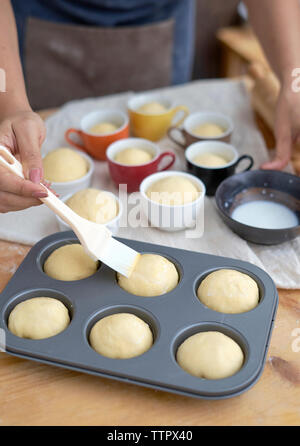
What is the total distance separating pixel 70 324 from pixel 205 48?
281 cm

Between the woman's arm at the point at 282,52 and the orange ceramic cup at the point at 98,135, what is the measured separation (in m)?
0.50

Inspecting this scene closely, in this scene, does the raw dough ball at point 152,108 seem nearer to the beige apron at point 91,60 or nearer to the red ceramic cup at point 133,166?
the red ceramic cup at point 133,166

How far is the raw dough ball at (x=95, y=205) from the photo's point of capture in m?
1.18

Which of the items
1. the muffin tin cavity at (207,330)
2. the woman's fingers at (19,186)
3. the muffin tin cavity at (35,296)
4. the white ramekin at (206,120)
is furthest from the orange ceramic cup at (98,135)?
the muffin tin cavity at (207,330)

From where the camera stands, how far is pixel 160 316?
3.05 feet

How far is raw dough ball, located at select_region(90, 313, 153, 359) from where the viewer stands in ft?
2.87

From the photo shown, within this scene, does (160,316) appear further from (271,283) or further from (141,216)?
(141,216)

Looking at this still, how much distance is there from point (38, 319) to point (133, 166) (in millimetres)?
596

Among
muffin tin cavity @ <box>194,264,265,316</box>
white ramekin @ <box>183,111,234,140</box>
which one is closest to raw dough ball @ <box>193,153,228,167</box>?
white ramekin @ <box>183,111,234,140</box>

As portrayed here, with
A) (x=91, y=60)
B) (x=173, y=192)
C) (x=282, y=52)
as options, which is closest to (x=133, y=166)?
(x=173, y=192)

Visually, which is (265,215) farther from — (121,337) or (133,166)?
(121,337)

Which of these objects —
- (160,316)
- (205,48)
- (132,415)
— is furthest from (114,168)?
(205,48)

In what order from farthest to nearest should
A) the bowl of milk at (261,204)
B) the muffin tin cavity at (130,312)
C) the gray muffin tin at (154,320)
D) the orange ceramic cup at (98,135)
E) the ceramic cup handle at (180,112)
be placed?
the ceramic cup handle at (180,112)
the orange ceramic cup at (98,135)
the bowl of milk at (261,204)
the muffin tin cavity at (130,312)
the gray muffin tin at (154,320)

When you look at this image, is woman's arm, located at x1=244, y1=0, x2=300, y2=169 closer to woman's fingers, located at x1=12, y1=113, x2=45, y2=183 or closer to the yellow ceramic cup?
the yellow ceramic cup
